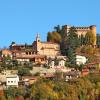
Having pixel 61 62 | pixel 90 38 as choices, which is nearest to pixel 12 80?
pixel 61 62

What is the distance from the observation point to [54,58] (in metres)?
79.1


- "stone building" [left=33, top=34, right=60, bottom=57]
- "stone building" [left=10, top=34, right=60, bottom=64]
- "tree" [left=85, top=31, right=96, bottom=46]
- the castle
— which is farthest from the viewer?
"tree" [left=85, top=31, right=96, bottom=46]

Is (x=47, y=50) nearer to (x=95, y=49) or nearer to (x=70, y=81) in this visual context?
(x=95, y=49)

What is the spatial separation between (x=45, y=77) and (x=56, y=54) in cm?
1167

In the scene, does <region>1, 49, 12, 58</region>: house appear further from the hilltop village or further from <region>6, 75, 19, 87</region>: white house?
<region>6, 75, 19, 87</region>: white house

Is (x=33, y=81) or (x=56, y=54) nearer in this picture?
(x=33, y=81)

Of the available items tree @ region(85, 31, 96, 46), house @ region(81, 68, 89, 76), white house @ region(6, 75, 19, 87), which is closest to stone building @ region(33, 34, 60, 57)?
tree @ region(85, 31, 96, 46)

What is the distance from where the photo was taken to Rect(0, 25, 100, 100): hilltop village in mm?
70938

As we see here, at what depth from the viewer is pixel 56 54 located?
268 ft

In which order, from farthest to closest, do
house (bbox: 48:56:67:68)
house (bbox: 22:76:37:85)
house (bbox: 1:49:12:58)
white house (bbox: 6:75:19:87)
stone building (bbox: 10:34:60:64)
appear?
house (bbox: 1:49:12:58) < stone building (bbox: 10:34:60:64) < house (bbox: 48:56:67:68) < white house (bbox: 6:75:19:87) < house (bbox: 22:76:37:85)

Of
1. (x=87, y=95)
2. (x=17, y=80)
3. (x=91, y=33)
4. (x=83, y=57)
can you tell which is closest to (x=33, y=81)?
(x=17, y=80)

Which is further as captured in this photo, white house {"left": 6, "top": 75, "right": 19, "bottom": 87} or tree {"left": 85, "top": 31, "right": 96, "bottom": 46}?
tree {"left": 85, "top": 31, "right": 96, "bottom": 46}

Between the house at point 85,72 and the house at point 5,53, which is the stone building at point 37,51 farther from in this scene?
the house at point 85,72

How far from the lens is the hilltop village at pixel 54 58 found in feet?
233
